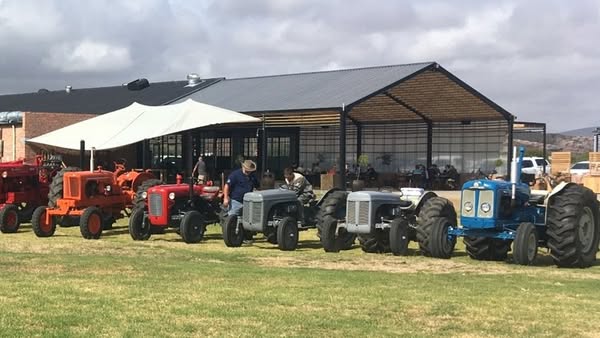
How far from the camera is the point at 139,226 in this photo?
13.4 metres

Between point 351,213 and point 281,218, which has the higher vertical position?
point 351,213

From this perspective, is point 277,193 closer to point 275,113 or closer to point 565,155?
point 275,113

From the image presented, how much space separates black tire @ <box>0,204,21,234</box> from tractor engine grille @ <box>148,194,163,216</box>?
3.08 metres

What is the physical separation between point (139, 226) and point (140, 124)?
24.2ft

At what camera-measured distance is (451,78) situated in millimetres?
26094

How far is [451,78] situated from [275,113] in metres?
6.42

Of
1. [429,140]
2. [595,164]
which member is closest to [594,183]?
[595,164]

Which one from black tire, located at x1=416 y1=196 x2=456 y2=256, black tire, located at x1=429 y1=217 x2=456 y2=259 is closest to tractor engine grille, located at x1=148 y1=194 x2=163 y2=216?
black tire, located at x1=416 y1=196 x2=456 y2=256

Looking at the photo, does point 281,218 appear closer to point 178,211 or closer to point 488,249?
point 178,211

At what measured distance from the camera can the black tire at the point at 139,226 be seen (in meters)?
13.3

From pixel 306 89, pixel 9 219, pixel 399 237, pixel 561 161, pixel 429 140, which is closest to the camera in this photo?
pixel 399 237

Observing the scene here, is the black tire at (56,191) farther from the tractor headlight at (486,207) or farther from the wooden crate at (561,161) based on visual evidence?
the wooden crate at (561,161)

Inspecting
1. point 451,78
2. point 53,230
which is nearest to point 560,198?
point 53,230

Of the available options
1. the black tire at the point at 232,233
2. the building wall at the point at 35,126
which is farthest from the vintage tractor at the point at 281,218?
the building wall at the point at 35,126
